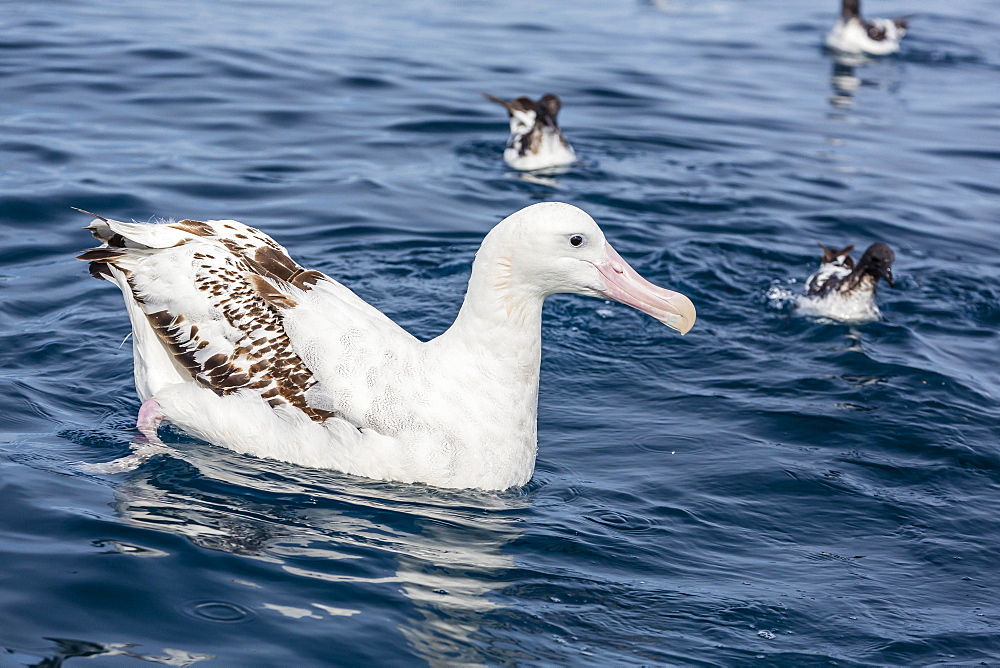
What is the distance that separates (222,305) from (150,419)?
2.93 ft

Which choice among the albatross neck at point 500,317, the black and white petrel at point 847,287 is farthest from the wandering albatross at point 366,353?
the black and white petrel at point 847,287

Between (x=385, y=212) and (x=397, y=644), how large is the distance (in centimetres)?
759

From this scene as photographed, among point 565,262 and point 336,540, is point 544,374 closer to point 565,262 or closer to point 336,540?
point 565,262

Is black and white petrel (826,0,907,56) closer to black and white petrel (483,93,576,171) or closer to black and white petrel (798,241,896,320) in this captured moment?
black and white petrel (483,93,576,171)

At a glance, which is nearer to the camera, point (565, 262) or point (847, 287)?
point (565, 262)

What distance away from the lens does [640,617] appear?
5766 millimetres

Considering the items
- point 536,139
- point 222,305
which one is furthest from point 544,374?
point 536,139

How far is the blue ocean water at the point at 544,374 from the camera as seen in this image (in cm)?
565

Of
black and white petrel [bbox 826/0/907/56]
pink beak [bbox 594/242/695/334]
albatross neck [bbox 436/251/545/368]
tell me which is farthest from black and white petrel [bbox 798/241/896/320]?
black and white petrel [bbox 826/0/907/56]

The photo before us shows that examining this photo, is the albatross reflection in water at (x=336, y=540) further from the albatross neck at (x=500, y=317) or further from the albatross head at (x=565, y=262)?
the albatross head at (x=565, y=262)

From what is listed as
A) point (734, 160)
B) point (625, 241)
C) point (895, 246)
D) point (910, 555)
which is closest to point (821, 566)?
point (910, 555)

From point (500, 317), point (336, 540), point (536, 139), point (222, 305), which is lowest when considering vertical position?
point (336, 540)

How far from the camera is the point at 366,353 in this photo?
673 centimetres

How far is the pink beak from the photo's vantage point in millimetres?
6480
